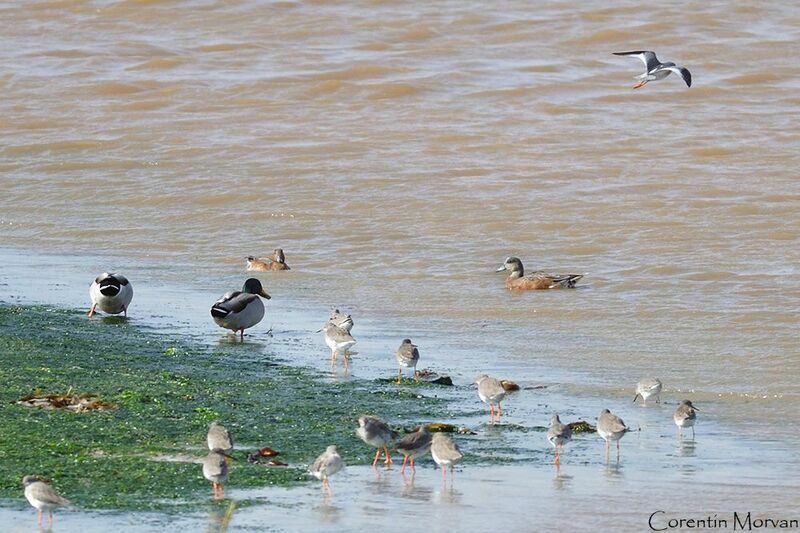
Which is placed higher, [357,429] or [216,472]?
[357,429]

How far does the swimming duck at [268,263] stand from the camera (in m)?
15.8

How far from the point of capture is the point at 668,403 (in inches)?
393

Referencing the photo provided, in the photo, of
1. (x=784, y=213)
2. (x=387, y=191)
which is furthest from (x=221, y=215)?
(x=784, y=213)

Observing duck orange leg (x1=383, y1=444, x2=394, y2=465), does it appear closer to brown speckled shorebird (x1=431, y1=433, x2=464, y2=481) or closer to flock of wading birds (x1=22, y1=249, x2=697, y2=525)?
flock of wading birds (x1=22, y1=249, x2=697, y2=525)

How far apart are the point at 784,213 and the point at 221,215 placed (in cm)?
721

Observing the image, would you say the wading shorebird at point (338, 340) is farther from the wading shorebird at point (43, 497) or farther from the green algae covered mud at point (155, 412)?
the wading shorebird at point (43, 497)

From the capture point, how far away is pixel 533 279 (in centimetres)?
1495

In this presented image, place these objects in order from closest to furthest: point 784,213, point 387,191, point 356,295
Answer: point 356,295
point 784,213
point 387,191

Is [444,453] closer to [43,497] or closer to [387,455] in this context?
[387,455]

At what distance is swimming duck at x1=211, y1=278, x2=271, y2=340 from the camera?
12125mm

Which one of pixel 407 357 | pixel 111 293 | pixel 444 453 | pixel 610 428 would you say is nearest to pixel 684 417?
pixel 610 428

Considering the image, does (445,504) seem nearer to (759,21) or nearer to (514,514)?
(514,514)

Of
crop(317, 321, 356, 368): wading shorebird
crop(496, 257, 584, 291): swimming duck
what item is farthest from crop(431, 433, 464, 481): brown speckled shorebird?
crop(496, 257, 584, 291): swimming duck

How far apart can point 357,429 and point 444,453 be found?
81 centimetres
